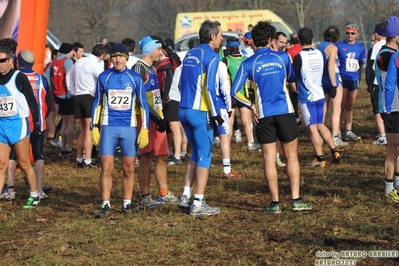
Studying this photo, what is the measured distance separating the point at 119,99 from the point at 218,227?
6.38 ft

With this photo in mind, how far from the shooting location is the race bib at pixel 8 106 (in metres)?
9.95

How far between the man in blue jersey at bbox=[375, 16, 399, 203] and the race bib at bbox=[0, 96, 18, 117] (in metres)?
4.51

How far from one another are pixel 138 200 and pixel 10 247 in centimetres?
271

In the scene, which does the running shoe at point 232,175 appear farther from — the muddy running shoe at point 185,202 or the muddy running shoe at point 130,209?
the muddy running shoe at point 130,209

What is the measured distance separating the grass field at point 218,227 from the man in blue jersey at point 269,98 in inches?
28.3

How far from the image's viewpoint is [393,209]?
30.5ft

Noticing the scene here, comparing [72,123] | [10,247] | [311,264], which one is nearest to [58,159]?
[72,123]

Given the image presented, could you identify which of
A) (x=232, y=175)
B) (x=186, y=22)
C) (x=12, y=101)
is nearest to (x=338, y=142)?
(x=232, y=175)

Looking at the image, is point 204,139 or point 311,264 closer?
point 311,264

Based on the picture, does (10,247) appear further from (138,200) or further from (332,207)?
(332,207)

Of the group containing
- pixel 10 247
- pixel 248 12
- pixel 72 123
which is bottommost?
pixel 10 247

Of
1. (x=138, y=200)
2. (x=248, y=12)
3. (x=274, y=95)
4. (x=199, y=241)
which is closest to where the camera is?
(x=199, y=241)

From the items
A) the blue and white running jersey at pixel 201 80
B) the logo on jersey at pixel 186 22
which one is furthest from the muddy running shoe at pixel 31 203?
the logo on jersey at pixel 186 22

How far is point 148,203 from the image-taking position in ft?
33.2
